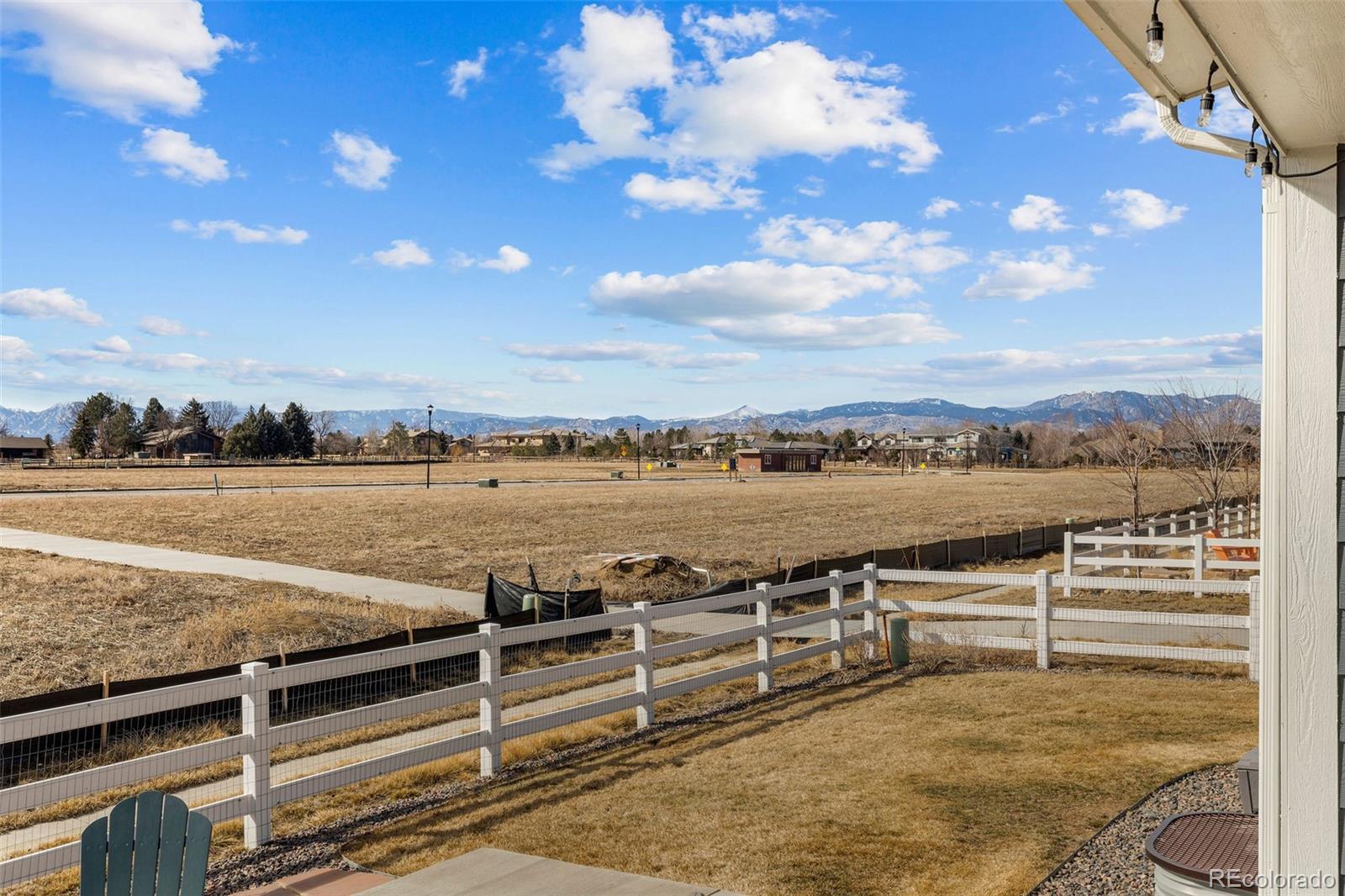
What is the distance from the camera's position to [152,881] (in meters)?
4.54

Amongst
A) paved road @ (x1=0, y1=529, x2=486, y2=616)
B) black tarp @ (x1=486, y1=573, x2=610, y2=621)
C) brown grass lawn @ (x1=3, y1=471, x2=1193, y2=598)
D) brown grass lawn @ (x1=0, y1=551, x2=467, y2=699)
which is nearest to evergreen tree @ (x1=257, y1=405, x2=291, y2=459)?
brown grass lawn @ (x1=3, y1=471, x2=1193, y2=598)

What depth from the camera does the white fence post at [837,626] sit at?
12602 millimetres

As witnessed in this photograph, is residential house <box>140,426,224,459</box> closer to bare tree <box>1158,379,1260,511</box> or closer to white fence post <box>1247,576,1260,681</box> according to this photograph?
bare tree <box>1158,379,1260,511</box>

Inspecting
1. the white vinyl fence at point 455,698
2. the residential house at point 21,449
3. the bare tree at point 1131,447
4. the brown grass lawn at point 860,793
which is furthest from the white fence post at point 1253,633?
the residential house at point 21,449

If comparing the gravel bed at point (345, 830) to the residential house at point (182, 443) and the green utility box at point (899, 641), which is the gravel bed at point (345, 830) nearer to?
the green utility box at point (899, 641)

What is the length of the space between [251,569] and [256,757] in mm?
18696

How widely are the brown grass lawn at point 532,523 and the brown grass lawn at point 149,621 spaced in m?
4.56

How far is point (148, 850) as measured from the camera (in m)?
4.51

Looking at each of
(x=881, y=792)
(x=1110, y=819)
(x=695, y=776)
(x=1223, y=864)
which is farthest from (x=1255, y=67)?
(x=695, y=776)

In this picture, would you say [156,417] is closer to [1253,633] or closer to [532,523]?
[532,523]

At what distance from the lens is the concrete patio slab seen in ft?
17.6

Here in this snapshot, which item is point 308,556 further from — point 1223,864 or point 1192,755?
point 1223,864

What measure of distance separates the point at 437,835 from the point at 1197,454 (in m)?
29.5

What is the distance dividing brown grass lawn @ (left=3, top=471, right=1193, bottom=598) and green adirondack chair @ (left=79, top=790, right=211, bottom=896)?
629 inches
